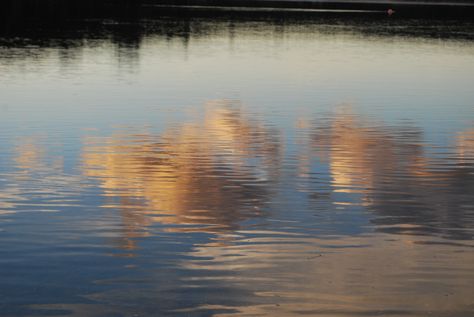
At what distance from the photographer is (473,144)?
32562mm

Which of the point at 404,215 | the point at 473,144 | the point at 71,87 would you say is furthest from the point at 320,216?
the point at 71,87

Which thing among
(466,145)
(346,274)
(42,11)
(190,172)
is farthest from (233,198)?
(42,11)

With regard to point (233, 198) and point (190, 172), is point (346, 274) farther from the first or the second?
point (190, 172)

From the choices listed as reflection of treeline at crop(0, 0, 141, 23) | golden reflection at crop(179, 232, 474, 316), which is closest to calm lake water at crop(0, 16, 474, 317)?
golden reflection at crop(179, 232, 474, 316)

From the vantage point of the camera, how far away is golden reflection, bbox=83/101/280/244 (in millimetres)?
21172

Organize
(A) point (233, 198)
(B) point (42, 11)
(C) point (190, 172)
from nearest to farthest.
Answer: (A) point (233, 198)
(C) point (190, 172)
(B) point (42, 11)

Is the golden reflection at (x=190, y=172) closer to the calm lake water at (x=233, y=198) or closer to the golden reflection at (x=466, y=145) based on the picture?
the calm lake water at (x=233, y=198)

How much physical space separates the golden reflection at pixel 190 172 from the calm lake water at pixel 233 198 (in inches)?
2.3

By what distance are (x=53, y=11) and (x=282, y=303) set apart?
149701 millimetres

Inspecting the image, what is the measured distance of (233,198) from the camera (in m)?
22.8

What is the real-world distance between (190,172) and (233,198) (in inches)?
134

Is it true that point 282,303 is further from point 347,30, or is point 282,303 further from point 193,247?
point 347,30

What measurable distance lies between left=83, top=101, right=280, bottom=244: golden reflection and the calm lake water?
2.3 inches

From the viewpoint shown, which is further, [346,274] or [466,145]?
[466,145]
